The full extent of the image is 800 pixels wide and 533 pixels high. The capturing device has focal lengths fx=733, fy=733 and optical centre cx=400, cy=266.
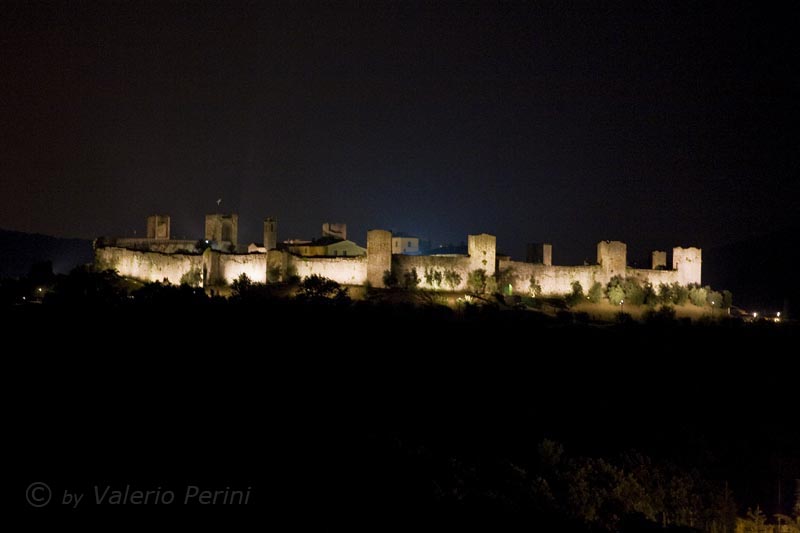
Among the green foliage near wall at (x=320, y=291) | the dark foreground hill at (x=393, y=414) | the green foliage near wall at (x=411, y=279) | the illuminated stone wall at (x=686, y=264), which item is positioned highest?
the illuminated stone wall at (x=686, y=264)

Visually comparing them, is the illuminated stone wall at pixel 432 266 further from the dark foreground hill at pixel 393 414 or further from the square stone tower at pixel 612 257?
the square stone tower at pixel 612 257

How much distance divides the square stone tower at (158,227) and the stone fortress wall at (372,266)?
7003 millimetres

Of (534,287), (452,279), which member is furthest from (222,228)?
(534,287)

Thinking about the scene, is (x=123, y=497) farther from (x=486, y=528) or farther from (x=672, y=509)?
(x=672, y=509)

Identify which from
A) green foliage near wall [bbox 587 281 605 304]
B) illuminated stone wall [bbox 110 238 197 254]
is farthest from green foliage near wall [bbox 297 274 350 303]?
green foliage near wall [bbox 587 281 605 304]

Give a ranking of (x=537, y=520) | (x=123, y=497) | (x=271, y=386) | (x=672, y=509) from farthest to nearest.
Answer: (x=271, y=386) < (x=672, y=509) < (x=537, y=520) < (x=123, y=497)

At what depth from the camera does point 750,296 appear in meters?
80.2

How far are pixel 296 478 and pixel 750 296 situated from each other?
78699mm

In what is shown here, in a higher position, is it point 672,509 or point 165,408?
point 165,408

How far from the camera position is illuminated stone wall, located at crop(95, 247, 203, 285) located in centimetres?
3731

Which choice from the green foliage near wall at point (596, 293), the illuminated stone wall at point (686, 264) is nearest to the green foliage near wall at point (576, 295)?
the green foliage near wall at point (596, 293)

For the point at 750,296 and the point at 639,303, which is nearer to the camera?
the point at 639,303

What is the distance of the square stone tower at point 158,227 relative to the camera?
49547 millimetres

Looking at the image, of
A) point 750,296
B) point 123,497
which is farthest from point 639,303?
point 750,296
